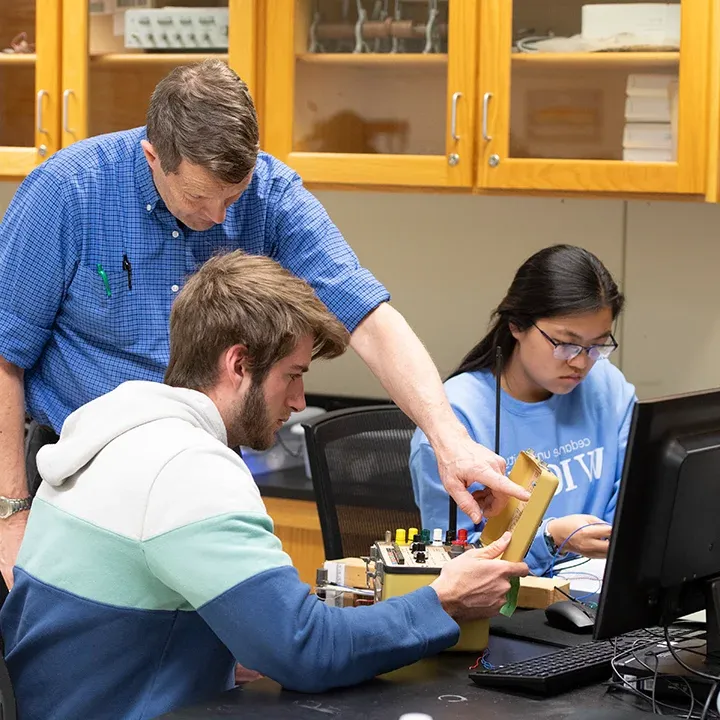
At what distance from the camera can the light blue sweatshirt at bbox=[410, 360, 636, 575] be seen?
2355 millimetres

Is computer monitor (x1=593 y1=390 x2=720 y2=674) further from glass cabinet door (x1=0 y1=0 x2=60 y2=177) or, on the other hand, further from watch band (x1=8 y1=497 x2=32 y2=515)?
glass cabinet door (x1=0 y1=0 x2=60 y2=177)

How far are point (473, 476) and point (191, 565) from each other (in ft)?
1.94

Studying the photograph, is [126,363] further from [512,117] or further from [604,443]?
[512,117]

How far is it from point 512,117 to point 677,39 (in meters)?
0.42

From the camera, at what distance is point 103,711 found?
145 centimetres

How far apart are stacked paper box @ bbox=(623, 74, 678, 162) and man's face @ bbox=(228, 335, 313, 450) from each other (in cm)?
149

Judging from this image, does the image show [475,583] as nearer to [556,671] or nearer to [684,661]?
[556,671]

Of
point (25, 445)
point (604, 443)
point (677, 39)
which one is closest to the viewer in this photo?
point (25, 445)

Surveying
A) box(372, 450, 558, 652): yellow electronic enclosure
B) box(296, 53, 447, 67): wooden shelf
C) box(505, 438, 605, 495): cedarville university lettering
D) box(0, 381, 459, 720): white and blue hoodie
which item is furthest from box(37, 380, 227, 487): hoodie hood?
box(296, 53, 447, 67): wooden shelf

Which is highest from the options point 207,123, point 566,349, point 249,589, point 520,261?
point 207,123

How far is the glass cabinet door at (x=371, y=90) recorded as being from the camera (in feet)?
9.64

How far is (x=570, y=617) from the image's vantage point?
1727 millimetres

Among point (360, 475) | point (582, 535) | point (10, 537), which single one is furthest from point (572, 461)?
point (10, 537)

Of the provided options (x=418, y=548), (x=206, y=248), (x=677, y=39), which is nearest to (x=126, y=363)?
(x=206, y=248)
